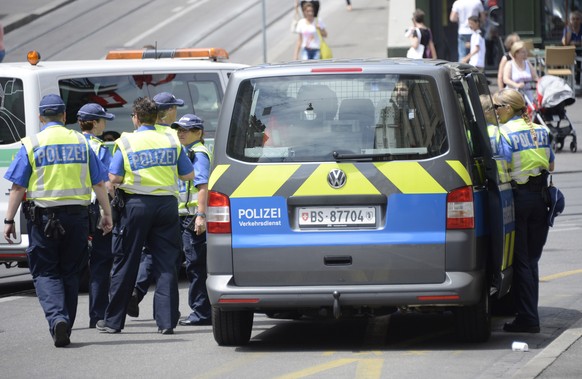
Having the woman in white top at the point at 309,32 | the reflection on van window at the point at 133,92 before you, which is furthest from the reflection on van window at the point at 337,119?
the woman in white top at the point at 309,32

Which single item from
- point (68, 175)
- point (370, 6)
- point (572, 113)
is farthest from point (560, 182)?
point (370, 6)

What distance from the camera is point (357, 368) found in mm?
8578

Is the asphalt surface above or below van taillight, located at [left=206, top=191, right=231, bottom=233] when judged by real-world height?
below

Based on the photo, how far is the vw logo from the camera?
898cm

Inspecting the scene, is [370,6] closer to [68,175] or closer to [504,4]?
[504,4]

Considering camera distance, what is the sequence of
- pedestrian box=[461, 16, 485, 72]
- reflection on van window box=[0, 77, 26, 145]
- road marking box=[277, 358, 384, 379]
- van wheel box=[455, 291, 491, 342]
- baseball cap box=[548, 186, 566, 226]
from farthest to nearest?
pedestrian box=[461, 16, 485, 72]
reflection on van window box=[0, 77, 26, 145]
baseball cap box=[548, 186, 566, 226]
van wheel box=[455, 291, 491, 342]
road marking box=[277, 358, 384, 379]

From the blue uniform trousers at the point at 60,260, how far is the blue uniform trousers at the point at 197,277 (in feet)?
3.24

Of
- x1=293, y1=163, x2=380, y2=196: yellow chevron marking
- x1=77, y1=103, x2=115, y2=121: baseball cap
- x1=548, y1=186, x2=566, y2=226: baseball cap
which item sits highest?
x1=77, y1=103, x2=115, y2=121: baseball cap

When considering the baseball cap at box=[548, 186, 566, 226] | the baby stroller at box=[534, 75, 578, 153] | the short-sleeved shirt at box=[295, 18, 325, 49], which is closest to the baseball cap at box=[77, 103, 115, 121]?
the baseball cap at box=[548, 186, 566, 226]

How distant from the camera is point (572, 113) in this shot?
26.6 m

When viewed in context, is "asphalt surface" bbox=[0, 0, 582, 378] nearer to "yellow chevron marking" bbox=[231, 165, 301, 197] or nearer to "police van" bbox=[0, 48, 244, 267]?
"yellow chevron marking" bbox=[231, 165, 301, 197]

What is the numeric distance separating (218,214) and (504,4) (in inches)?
940

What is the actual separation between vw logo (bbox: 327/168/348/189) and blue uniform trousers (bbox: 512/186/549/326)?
157 centimetres

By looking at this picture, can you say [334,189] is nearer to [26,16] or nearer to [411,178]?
[411,178]
